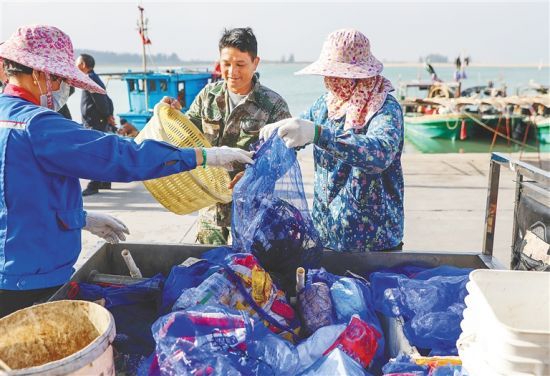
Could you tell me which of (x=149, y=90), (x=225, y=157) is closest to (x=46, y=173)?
(x=225, y=157)

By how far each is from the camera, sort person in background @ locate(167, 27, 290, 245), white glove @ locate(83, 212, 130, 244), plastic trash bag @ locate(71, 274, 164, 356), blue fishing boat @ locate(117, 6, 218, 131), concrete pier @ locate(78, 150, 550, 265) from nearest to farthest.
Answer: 1. plastic trash bag @ locate(71, 274, 164, 356)
2. white glove @ locate(83, 212, 130, 244)
3. person in background @ locate(167, 27, 290, 245)
4. concrete pier @ locate(78, 150, 550, 265)
5. blue fishing boat @ locate(117, 6, 218, 131)

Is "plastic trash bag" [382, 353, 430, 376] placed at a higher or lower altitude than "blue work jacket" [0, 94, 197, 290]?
lower

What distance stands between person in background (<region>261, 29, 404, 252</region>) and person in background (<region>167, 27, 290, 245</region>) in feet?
1.83

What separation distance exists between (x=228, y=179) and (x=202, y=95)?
2.23 ft

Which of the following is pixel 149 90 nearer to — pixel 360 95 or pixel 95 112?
pixel 95 112

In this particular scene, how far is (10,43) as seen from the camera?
1868 mm

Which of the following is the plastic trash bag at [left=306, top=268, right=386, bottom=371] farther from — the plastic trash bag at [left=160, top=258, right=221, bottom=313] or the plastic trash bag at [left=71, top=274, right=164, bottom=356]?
the plastic trash bag at [left=71, top=274, right=164, bottom=356]

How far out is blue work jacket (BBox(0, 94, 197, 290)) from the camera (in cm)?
172

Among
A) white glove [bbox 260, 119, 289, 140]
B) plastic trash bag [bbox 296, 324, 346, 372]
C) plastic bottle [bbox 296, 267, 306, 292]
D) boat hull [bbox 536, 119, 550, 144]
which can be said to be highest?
white glove [bbox 260, 119, 289, 140]

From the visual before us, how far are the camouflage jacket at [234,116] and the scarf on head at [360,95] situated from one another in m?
0.67

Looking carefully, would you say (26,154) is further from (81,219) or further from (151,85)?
(151,85)

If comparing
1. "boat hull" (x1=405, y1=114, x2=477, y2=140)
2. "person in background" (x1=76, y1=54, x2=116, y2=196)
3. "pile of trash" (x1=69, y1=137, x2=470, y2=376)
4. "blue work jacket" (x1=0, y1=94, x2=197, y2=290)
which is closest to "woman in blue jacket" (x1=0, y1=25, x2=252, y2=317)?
"blue work jacket" (x1=0, y1=94, x2=197, y2=290)

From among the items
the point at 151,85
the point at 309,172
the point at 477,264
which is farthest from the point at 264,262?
the point at 151,85

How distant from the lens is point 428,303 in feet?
6.40
